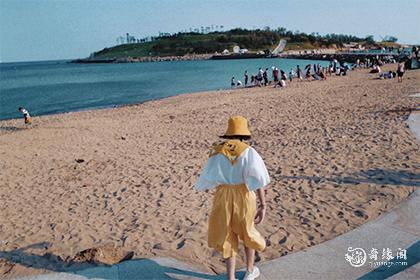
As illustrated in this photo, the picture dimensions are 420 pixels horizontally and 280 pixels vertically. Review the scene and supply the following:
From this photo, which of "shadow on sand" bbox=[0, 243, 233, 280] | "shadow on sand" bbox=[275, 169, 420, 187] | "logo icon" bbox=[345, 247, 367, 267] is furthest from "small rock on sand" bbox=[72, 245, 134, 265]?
"shadow on sand" bbox=[275, 169, 420, 187]

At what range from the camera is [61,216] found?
19.7ft

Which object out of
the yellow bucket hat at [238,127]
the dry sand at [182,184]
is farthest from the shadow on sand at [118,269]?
the yellow bucket hat at [238,127]

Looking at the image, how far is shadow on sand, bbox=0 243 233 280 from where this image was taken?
387 cm

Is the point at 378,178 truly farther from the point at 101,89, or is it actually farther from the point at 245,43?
the point at 245,43

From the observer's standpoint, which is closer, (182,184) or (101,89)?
(182,184)

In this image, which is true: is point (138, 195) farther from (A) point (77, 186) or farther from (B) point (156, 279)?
(B) point (156, 279)

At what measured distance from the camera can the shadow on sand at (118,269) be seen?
3.87m

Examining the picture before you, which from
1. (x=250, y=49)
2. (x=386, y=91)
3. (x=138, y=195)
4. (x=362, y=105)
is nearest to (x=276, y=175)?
(x=138, y=195)

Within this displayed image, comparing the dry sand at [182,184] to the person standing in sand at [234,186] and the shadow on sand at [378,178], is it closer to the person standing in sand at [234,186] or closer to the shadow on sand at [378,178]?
the shadow on sand at [378,178]

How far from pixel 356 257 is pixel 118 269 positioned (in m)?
2.57

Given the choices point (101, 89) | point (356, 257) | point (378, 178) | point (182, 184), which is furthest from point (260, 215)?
point (101, 89)

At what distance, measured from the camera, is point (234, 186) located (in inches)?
129

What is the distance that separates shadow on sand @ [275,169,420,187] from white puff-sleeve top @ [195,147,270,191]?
3535 mm

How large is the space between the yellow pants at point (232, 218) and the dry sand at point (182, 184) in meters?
0.88
